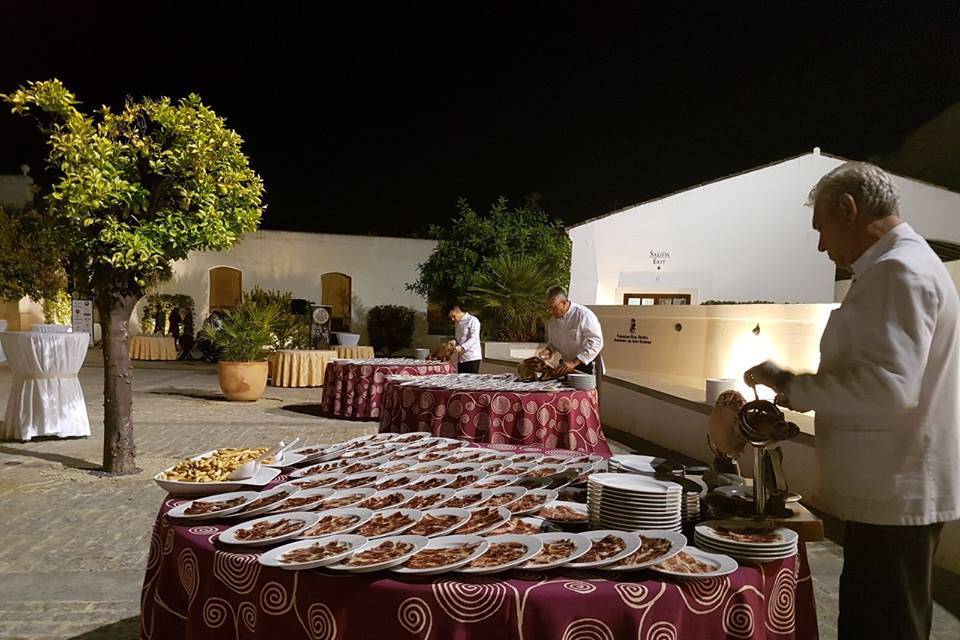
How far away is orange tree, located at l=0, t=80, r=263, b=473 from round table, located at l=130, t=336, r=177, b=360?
13.6 meters

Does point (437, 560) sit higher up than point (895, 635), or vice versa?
point (437, 560)

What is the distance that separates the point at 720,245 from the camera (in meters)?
15.5

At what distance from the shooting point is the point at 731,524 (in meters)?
1.61

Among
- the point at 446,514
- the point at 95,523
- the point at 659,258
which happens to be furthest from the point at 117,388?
the point at 659,258

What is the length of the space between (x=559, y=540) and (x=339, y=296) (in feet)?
70.6

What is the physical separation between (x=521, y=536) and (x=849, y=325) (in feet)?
3.12

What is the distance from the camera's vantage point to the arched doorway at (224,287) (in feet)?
70.7

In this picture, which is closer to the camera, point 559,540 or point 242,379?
point 559,540

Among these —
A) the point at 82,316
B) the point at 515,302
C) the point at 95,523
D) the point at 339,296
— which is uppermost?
the point at 339,296

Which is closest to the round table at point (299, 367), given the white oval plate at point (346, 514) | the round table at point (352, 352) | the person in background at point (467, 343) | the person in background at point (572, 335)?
the round table at point (352, 352)

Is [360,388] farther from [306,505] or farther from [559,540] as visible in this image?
[559,540]

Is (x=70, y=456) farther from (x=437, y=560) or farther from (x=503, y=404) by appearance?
(x=437, y=560)

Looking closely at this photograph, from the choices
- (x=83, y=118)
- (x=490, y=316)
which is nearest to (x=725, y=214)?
(x=490, y=316)

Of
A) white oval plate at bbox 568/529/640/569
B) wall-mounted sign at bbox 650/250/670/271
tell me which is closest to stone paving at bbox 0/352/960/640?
white oval plate at bbox 568/529/640/569
